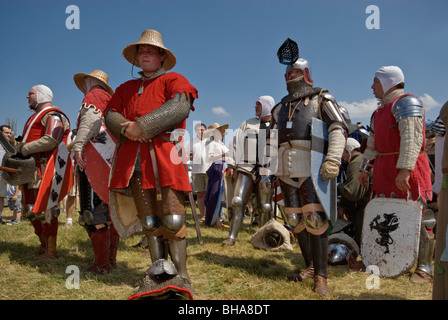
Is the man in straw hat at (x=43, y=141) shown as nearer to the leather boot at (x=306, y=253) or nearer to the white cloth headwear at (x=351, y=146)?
the leather boot at (x=306, y=253)

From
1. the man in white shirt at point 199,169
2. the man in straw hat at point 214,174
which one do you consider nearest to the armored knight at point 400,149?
the man in straw hat at point 214,174

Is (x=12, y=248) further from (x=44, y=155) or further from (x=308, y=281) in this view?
(x=308, y=281)

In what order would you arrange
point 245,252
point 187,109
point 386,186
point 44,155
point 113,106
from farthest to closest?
point 245,252 < point 44,155 < point 386,186 < point 113,106 < point 187,109

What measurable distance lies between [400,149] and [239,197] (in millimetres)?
2555

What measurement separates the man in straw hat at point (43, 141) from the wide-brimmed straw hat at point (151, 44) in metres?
1.60

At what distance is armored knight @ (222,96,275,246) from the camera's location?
512 centimetres

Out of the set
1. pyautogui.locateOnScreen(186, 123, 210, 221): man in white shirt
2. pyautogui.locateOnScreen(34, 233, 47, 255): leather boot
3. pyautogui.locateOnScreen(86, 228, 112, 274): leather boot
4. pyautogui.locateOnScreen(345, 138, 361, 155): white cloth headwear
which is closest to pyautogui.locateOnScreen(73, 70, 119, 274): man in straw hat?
pyautogui.locateOnScreen(86, 228, 112, 274): leather boot

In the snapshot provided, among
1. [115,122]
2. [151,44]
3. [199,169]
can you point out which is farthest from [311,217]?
[199,169]

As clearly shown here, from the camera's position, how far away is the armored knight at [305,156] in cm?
295

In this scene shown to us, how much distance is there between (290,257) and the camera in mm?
4324

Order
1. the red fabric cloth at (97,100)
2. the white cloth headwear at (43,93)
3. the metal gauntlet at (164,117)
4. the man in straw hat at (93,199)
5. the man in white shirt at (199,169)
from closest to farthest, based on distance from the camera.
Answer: the metal gauntlet at (164,117) < the man in straw hat at (93,199) < the red fabric cloth at (97,100) < the white cloth headwear at (43,93) < the man in white shirt at (199,169)

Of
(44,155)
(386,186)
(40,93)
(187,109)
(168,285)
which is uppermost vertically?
(40,93)

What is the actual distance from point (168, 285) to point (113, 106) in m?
1.64
